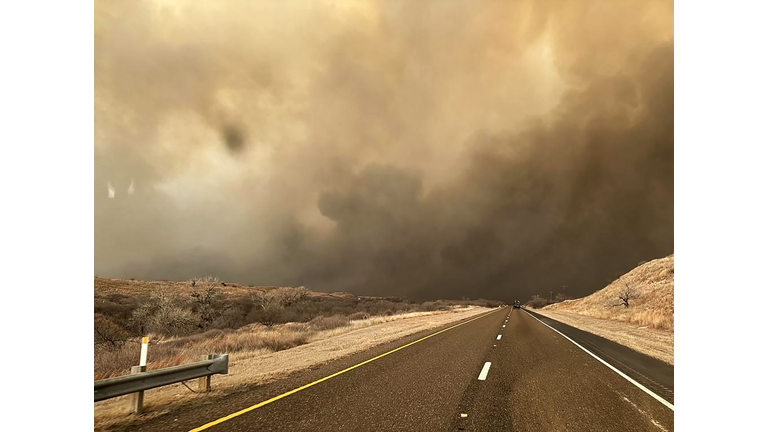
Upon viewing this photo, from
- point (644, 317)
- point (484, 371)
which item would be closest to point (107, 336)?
point (484, 371)

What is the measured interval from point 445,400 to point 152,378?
495 cm

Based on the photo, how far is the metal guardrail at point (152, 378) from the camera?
5.19 meters

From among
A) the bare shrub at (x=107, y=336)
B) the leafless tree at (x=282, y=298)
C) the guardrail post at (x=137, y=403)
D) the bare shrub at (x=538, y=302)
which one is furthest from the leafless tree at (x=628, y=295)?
the bare shrub at (x=538, y=302)

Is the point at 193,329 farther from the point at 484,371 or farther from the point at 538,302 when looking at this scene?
the point at 538,302

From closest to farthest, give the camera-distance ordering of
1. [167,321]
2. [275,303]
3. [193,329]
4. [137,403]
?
1. [137,403]
2. [167,321]
3. [193,329]
4. [275,303]

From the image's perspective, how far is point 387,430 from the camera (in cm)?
477

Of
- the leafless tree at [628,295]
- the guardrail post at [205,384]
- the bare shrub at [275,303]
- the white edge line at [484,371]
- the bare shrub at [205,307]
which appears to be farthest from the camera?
the leafless tree at [628,295]

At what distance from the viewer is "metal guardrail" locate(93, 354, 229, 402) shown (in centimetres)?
519

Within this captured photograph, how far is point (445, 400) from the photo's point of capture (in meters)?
6.18

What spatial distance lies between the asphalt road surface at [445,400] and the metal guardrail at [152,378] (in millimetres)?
612

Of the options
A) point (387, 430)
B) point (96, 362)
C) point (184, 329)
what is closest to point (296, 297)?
point (184, 329)

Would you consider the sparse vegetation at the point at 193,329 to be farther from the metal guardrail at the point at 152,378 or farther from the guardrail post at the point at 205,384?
the metal guardrail at the point at 152,378
